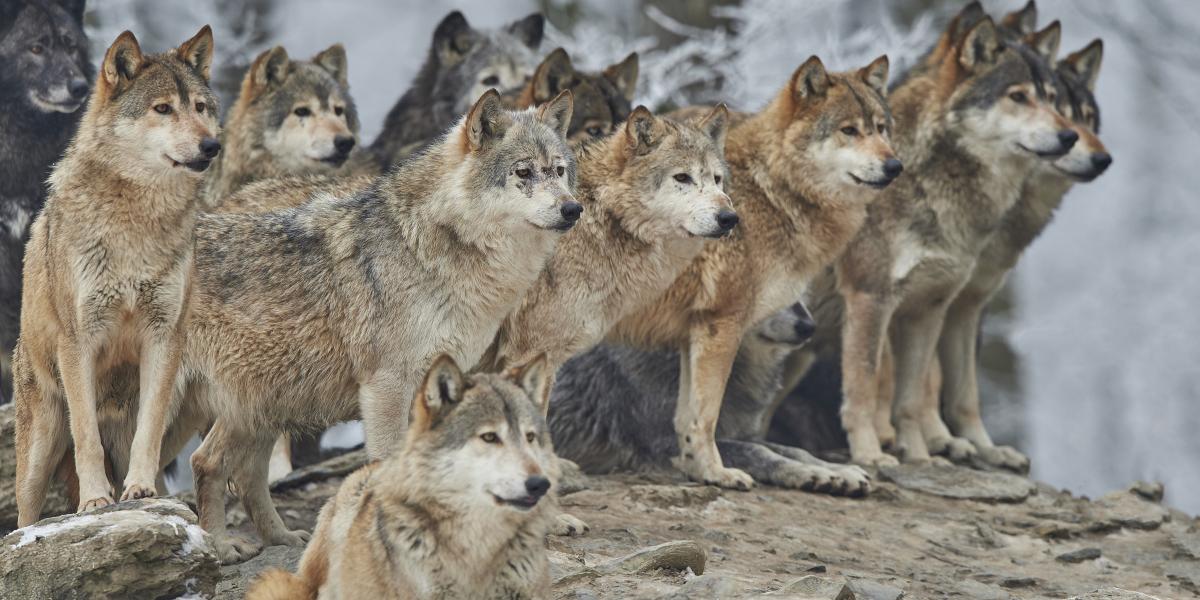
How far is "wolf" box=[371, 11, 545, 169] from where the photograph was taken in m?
12.4

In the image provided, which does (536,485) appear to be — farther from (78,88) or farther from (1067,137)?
(1067,137)

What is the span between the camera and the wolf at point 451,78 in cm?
1244

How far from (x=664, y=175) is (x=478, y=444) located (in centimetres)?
327

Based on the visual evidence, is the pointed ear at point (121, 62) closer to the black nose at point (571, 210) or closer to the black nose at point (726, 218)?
the black nose at point (571, 210)

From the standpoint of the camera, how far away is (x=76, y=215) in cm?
730

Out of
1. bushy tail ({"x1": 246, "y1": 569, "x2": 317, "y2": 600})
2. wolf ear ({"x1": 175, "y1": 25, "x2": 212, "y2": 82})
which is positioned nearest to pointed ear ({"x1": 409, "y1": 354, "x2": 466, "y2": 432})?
bushy tail ({"x1": 246, "y1": 569, "x2": 317, "y2": 600})

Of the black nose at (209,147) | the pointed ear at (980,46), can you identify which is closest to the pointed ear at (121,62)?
the black nose at (209,147)

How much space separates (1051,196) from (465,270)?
19.8 ft

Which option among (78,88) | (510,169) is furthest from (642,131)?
(78,88)

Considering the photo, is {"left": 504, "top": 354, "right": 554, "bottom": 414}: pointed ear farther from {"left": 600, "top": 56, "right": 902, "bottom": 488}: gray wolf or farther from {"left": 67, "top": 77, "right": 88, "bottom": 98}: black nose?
{"left": 67, "top": 77, "right": 88, "bottom": 98}: black nose

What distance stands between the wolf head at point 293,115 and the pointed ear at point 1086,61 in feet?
18.6

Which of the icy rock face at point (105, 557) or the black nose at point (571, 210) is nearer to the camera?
the icy rock face at point (105, 557)

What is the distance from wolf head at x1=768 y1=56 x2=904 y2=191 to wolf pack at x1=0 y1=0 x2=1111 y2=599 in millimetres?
21

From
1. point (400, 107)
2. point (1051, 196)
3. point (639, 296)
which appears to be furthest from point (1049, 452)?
point (639, 296)
